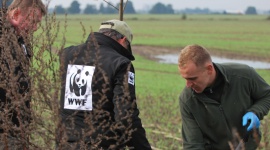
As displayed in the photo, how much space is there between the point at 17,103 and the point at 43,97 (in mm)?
254

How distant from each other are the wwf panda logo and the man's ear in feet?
1.88

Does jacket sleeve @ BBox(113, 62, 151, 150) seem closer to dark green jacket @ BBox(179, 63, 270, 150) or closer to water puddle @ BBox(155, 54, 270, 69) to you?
dark green jacket @ BBox(179, 63, 270, 150)

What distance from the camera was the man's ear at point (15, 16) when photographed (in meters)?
3.71

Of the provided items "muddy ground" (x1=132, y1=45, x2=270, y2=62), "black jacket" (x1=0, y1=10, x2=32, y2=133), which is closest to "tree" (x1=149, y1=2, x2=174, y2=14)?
"muddy ground" (x1=132, y1=45, x2=270, y2=62)

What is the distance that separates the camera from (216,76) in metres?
4.07

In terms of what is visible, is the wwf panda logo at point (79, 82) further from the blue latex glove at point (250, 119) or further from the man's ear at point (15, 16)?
the blue latex glove at point (250, 119)

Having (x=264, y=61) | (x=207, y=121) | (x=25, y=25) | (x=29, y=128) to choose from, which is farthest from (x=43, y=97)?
(x=264, y=61)

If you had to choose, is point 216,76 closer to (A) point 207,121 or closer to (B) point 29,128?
(A) point 207,121

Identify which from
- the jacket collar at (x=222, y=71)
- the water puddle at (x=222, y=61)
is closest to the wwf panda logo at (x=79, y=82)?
the jacket collar at (x=222, y=71)

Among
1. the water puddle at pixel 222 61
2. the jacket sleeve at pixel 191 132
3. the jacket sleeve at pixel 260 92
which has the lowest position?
the water puddle at pixel 222 61

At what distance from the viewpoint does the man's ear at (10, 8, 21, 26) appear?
12.2ft

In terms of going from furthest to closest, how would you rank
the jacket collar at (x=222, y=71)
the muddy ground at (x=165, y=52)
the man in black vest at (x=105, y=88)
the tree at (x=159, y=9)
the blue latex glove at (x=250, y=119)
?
the tree at (x=159, y=9) < the muddy ground at (x=165, y=52) < the jacket collar at (x=222, y=71) < the blue latex glove at (x=250, y=119) < the man in black vest at (x=105, y=88)

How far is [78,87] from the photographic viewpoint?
3.71 meters

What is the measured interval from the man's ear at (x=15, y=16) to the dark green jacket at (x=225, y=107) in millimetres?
1440
